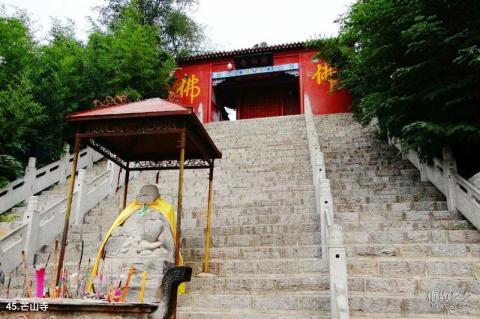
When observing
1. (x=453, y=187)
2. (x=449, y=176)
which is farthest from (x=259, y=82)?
(x=453, y=187)

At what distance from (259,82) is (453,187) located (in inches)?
555

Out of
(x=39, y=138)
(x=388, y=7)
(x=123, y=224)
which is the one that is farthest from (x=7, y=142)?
(x=388, y=7)

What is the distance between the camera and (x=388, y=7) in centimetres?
771

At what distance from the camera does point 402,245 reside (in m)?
5.88

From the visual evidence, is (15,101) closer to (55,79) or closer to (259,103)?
(55,79)

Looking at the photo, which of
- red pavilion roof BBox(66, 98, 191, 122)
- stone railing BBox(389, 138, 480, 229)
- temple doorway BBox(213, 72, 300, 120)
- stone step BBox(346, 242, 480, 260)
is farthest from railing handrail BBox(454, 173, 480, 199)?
temple doorway BBox(213, 72, 300, 120)

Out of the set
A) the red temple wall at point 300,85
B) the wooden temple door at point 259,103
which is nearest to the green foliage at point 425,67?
the red temple wall at point 300,85

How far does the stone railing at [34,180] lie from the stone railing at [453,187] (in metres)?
9.92

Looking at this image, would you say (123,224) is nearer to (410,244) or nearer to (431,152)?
(410,244)

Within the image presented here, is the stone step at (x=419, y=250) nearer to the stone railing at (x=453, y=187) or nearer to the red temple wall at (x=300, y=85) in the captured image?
the stone railing at (x=453, y=187)

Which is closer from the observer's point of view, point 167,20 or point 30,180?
point 30,180

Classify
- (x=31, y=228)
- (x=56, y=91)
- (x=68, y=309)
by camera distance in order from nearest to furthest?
(x=68, y=309), (x=31, y=228), (x=56, y=91)

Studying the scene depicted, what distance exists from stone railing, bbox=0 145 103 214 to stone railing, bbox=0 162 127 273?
2.37 metres

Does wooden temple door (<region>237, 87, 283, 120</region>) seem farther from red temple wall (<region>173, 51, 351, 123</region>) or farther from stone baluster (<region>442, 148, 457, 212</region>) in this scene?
stone baluster (<region>442, 148, 457, 212</region>)
